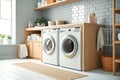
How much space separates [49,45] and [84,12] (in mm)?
1246

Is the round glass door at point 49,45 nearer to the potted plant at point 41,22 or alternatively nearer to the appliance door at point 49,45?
the appliance door at point 49,45

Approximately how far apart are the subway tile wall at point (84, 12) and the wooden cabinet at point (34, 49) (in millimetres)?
1039

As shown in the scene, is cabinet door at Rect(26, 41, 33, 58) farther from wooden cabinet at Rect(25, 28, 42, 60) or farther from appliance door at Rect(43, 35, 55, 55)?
appliance door at Rect(43, 35, 55, 55)

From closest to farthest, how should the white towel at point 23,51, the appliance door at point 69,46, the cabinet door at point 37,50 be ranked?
1. the appliance door at point 69,46
2. the cabinet door at point 37,50
3. the white towel at point 23,51

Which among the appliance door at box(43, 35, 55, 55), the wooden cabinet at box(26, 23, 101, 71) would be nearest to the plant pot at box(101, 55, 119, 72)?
the wooden cabinet at box(26, 23, 101, 71)

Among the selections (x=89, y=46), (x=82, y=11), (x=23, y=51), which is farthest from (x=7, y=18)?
(x=89, y=46)

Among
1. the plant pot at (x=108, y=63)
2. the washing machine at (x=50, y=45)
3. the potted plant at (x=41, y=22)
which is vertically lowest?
the plant pot at (x=108, y=63)

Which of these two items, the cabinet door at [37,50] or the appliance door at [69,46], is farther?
the cabinet door at [37,50]

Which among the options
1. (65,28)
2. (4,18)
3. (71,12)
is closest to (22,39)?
(4,18)

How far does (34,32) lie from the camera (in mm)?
5418

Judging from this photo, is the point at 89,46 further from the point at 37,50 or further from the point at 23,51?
the point at 23,51

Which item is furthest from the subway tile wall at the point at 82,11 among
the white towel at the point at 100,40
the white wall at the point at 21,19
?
the white wall at the point at 21,19

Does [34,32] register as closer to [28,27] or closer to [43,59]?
[28,27]

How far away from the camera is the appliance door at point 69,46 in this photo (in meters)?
3.32
